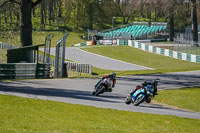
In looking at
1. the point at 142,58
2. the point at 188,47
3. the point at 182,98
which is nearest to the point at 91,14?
the point at 142,58

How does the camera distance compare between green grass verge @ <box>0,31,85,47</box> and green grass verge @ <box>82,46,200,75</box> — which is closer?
green grass verge @ <box>82,46,200,75</box>

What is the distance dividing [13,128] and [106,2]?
9058 cm

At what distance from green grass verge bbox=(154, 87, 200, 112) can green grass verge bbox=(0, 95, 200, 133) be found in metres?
4.22

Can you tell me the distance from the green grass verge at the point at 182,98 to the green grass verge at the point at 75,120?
13.9ft

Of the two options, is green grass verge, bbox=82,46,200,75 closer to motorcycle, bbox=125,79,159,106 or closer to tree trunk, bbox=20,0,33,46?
tree trunk, bbox=20,0,33,46

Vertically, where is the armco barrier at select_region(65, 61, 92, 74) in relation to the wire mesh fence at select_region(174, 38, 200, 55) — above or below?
below

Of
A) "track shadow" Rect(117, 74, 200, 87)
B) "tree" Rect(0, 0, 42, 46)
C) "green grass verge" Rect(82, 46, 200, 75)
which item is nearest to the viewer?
"track shadow" Rect(117, 74, 200, 87)

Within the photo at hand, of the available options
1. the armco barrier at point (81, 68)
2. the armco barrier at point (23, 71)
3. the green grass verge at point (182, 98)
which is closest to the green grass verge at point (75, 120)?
the green grass verge at point (182, 98)

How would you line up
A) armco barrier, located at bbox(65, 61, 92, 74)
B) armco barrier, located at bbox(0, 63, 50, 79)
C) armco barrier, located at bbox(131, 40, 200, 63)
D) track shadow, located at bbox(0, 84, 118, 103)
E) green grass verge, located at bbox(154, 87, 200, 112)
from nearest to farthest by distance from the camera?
track shadow, located at bbox(0, 84, 118, 103) → green grass verge, located at bbox(154, 87, 200, 112) → armco barrier, located at bbox(0, 63, 50, 79) → armco barrier, located at bbox(65, 61, 92, 74) → armco barrier, located at bbox(131, 40, 200, 63)

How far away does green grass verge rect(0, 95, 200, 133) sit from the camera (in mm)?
9469

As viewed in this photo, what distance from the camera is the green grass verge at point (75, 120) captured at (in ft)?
31.1

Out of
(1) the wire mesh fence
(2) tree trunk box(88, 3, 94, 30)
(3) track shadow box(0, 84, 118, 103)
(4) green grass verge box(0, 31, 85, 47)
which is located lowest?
(3) track shadow box(0, 84, 118, 103)

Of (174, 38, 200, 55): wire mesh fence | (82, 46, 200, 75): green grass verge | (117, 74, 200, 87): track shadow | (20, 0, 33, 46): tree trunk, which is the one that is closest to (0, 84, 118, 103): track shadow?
(117, 74, 200, 87): track shadow

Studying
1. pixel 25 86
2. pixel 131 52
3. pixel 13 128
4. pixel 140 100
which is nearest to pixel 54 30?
pixel 131 52
